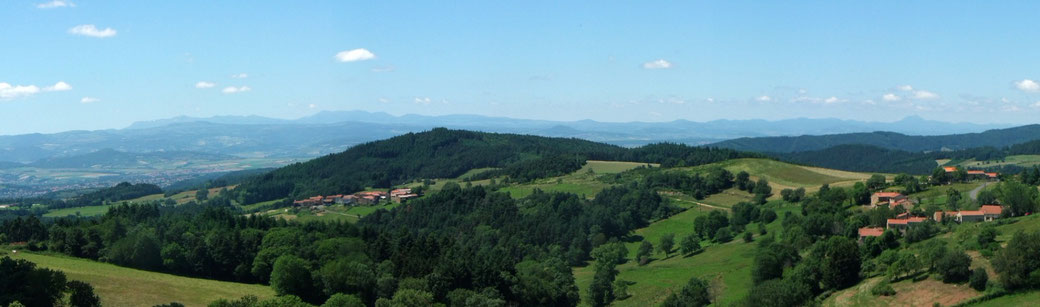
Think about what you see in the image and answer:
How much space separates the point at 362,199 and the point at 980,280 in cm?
11097

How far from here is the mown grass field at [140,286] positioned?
4747 centimetres

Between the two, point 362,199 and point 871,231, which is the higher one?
→ point 871,231

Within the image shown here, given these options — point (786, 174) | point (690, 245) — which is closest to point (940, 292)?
point (690, 245)

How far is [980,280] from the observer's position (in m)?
43.9

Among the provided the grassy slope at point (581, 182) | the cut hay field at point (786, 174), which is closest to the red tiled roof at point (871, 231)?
the cut hay field at point (786, 174)

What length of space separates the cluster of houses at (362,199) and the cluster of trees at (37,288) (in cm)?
9128

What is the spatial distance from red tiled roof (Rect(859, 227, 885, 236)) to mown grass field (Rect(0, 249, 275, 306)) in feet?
150

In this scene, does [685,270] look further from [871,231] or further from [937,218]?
[937,218]

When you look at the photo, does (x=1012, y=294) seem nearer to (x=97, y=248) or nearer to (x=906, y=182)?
(x=906, y=182)

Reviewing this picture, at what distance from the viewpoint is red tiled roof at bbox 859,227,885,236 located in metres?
64.1

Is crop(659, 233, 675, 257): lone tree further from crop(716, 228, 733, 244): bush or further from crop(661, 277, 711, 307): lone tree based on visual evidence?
crop(661, 277, 711, 307): lone tree

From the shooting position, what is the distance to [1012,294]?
42250mm

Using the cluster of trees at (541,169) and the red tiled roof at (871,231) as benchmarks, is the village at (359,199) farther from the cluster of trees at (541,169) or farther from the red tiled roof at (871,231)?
the red tiled roof at (871,231)

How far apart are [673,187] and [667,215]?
56.1 ft
